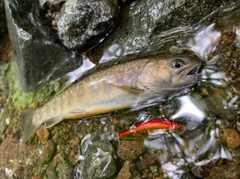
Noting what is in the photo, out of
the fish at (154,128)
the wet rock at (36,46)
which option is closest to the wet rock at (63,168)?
the fish at (154,128)

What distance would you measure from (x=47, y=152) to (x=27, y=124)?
47cm

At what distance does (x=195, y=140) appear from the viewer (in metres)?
2.72

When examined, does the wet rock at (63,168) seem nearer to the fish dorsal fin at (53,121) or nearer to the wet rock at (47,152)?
the wet rock at (47,152)

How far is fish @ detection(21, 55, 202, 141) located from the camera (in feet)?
8.81

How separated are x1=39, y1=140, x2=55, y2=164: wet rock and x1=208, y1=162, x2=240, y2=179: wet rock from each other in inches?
69.0

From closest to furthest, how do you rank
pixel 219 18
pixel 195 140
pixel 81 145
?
pixel 195 140
pixel 219 18
pixel 81 145

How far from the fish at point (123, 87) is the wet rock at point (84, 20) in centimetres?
54

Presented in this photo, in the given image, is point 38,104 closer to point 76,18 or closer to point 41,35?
point 41,35

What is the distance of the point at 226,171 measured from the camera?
2.48 m

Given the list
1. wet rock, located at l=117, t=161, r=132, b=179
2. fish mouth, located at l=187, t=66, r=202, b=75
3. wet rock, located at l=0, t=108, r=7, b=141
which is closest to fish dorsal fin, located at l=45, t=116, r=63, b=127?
wet rock, located at l=0, t=108, r=7, b=141

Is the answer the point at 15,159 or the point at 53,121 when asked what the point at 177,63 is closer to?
the point at 53,121

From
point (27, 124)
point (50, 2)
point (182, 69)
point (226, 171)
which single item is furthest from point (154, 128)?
point (50, 2)

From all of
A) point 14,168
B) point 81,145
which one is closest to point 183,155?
point 81,145

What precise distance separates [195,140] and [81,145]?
1.24m
